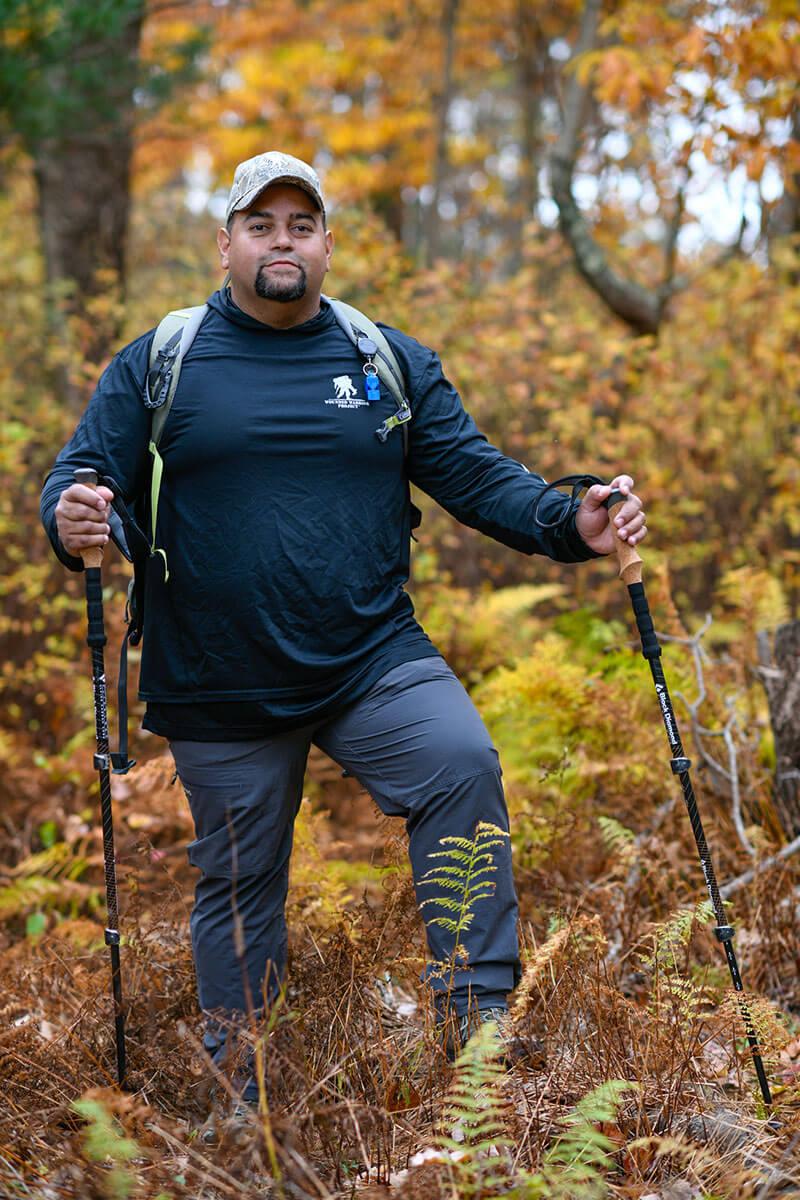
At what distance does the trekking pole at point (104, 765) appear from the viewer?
294cm

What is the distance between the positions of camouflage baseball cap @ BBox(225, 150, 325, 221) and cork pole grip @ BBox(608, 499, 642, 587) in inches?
54.2

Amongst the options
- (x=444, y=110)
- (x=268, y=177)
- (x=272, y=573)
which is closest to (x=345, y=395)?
(x=272, y=573)

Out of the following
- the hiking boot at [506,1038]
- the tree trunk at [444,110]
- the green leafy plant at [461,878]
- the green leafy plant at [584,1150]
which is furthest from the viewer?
the tree trunk at [444,110]

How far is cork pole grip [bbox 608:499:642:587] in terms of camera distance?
3.03m

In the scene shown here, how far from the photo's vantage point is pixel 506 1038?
2717 millimetres

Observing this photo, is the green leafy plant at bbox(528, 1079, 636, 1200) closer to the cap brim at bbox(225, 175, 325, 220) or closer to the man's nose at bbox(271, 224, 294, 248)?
the man's nose at bbox(271, 224, 294, 248)

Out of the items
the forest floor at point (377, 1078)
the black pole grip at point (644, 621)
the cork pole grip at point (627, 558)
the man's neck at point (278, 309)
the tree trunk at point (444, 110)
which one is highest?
the tree trunk at point (444, 110)

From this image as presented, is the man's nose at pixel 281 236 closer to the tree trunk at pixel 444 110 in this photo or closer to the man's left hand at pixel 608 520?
the man's left hand at pixel 608 520

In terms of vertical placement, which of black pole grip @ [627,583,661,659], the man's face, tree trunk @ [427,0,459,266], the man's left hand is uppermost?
tree trunk @ [427,0,459,266]

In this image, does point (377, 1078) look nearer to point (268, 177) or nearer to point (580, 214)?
point (268, 177)

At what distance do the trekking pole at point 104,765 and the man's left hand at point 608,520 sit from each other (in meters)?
1.37

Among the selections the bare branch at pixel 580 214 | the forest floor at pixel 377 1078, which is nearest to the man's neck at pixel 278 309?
the forest floor at pixel 377 1078

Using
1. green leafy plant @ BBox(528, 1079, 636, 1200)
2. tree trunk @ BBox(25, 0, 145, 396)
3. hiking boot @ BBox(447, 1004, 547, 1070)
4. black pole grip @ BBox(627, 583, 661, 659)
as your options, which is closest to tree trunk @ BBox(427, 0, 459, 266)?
tree trunk @ BBox(25, 0, 145, 396)

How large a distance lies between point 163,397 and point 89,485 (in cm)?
44
